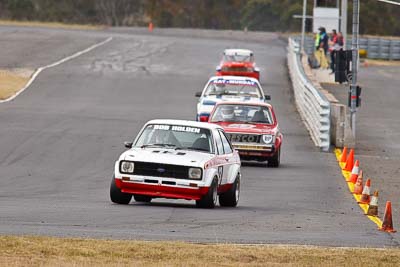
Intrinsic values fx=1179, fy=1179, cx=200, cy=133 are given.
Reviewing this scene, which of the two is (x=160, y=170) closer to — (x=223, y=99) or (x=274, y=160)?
(x=274, y=160)

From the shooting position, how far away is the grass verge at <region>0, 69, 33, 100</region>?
138 feet

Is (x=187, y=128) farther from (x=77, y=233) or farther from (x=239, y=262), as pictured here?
(x=239, y=262)

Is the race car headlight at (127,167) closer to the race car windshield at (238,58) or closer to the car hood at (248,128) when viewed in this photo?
the car hood at (248,128)

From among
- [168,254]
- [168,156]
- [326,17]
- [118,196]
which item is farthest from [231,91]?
[326,17]

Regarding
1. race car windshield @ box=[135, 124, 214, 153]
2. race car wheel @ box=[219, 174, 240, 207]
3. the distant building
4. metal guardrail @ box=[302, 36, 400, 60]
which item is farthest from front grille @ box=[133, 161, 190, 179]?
metal guardrail @ box=[302, 36, 400, 60]

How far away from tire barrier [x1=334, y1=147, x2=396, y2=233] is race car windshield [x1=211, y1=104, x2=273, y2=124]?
202cm

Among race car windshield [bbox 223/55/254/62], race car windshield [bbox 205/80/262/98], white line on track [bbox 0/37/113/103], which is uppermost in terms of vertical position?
race car windshield [bbox 205/80/262/98]

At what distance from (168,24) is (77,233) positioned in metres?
97.3

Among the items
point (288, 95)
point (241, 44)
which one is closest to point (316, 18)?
point (241, 44)

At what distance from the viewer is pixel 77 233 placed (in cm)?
1301

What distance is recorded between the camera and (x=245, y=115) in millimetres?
25062

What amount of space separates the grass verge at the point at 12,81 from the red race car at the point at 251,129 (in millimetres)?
16564

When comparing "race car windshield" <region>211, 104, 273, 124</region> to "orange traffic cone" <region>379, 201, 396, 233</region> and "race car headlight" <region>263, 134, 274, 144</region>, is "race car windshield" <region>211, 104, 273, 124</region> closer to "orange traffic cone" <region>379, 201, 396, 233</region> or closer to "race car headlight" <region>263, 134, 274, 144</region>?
"race car headlight" <region>263, 134, 274, 144</region>

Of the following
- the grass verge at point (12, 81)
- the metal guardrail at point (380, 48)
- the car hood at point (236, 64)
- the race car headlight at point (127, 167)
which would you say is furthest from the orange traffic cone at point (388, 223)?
the metal guardrail at point (380, 48)
